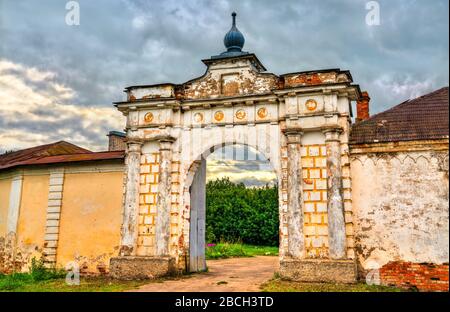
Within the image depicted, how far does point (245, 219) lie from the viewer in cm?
2747

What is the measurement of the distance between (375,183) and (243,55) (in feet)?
16.4

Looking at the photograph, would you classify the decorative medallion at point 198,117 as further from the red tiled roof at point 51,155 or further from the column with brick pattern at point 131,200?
the red tiled roof at point 51,155

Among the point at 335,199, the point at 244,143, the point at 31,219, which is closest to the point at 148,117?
the point at 244,143

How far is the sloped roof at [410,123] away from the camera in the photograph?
10547 millimetres

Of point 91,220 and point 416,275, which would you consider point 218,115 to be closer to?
point 91,220

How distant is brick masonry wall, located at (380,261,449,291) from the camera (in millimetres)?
9789

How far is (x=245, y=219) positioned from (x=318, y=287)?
18.0 meters

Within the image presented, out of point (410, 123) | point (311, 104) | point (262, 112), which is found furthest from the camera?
point (262, 112)

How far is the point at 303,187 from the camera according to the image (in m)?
10.9

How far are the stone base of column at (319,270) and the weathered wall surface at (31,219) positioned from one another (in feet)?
26.2

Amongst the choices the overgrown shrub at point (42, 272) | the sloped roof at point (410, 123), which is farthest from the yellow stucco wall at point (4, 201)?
the sloped roof at point (410, 123)
